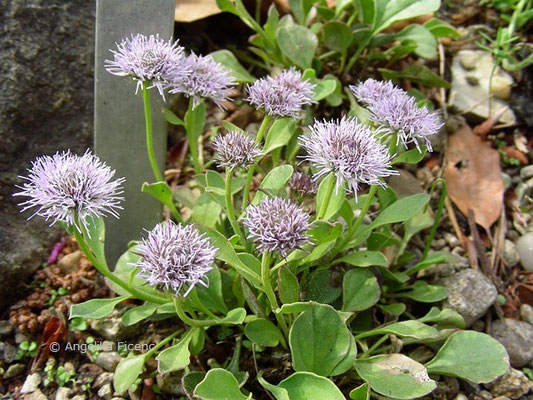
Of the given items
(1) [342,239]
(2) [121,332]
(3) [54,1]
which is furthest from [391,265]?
(3) [54,1]

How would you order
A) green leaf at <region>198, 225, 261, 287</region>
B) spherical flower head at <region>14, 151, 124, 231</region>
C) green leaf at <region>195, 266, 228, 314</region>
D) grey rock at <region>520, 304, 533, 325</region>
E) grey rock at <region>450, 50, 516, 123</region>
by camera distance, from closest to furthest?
1. spherical flower head at <region>14, 151, 124, 231</region>
2. green leaf at <region>198, 225, 261, 287</region>
3. green leaf at <region>195, 266, 228, 314</region>
4. grey rock at <region>520, 304, 533, 325</region>
5. grey rock at <region>450, 50, 516, 123</region>

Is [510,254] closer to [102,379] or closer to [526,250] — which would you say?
[526,250]

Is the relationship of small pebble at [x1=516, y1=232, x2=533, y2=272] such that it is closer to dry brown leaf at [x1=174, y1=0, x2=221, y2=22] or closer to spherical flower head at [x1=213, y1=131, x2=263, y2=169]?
spherical flower head at [x1=213, y1=131, x2=263, y2=169]

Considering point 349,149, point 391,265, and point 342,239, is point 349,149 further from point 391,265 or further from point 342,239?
point 391,265

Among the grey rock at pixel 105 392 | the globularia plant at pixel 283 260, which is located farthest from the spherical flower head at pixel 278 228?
the grey rock at pixel 105 392

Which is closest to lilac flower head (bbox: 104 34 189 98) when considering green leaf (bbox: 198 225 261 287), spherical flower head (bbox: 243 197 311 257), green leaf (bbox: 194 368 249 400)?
green leaf (bbox: 198 225 261 287)

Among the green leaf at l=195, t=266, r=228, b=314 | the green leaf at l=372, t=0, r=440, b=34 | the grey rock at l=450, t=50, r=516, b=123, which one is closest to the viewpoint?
the green leaf at l=195, t=266, r=228, b=314

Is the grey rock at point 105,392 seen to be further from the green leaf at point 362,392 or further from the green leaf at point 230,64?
the green leaf at point 230,64
